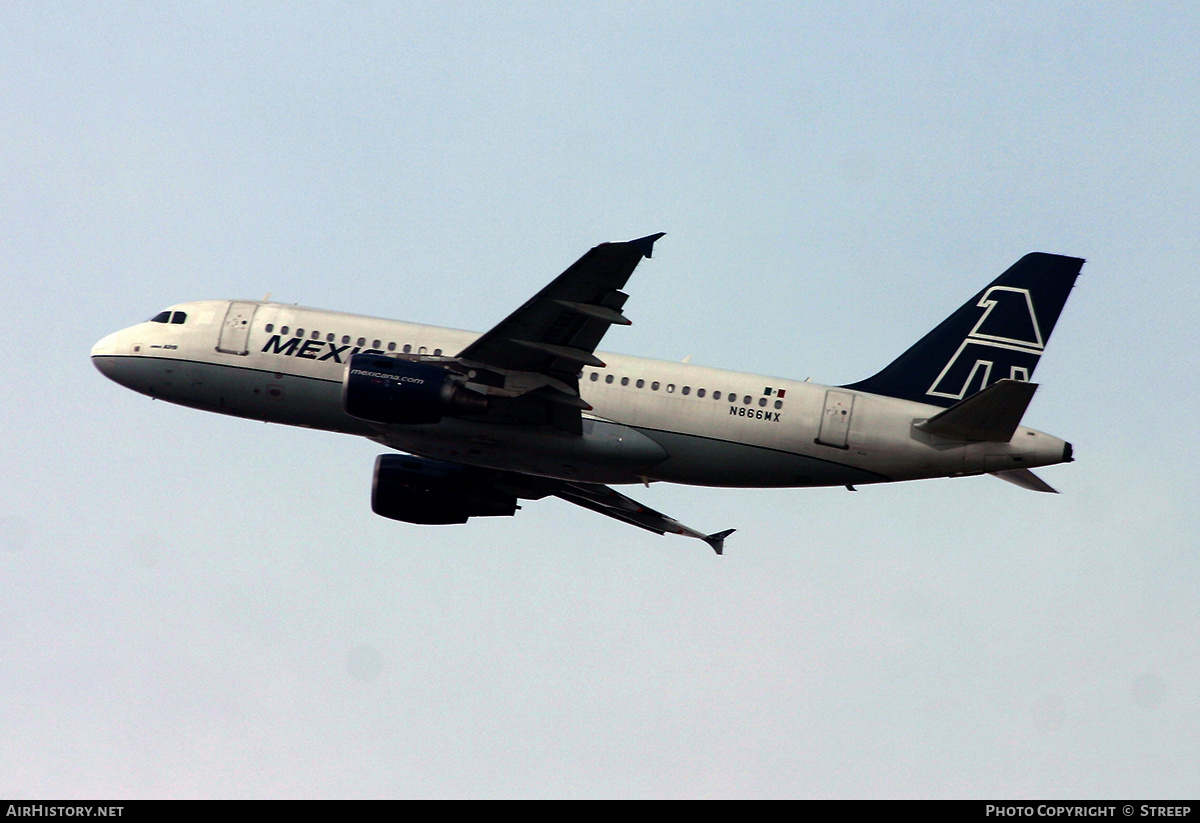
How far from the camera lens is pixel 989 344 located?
4034 cm

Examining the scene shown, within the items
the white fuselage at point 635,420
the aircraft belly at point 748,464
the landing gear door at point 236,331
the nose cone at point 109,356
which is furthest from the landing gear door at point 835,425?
the nose cone at point 109,356

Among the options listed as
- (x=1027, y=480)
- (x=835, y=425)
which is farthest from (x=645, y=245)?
(x=1027, y=480)

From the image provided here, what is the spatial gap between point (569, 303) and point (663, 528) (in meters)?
13.3

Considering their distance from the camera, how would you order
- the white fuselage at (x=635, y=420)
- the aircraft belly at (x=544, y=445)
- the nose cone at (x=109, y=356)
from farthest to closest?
the nose cone at (x=109, y=356) < the white fuselage at (x=635, y=420) < the aircraft belly at (x=544, y=445)

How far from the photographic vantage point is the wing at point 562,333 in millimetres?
33625

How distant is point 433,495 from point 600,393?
820 cm

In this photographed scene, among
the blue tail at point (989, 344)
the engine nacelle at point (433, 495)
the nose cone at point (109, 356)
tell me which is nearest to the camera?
the blue tail at point (989, 344)

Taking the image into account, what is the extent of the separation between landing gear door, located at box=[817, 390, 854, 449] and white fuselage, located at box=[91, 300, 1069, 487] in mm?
29

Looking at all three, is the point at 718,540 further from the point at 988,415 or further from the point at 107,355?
the point at 107,355

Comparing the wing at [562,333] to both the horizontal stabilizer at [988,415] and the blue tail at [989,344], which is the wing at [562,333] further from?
the horizontal stabilizer at [988,415]
